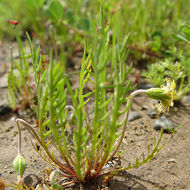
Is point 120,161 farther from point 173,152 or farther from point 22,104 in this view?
point 22,104

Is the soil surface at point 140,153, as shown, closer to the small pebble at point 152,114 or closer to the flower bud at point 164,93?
the small pebble at point 152,114

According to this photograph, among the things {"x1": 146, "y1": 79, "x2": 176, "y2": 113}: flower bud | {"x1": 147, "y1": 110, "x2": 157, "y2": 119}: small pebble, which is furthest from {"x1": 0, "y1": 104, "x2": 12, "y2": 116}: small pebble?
{"x1": 146, "y1": 79, "x2": 176, "y2": 113}: flower bud

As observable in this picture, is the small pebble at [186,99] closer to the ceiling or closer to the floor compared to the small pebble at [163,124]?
closer to the ceiling

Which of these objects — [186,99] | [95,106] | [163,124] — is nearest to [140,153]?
[163,124]

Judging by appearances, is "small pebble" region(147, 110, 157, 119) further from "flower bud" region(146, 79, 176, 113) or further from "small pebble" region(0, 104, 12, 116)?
"small pebble" region(0, 104, 12, 116)

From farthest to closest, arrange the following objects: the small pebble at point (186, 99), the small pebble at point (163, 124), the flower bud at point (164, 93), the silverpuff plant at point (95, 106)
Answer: the small pebble at point (186, 99) < the small pebble at point (163, 124) < the flower bud at point (164, 93) < the silverpuff plant at point (95, 106)

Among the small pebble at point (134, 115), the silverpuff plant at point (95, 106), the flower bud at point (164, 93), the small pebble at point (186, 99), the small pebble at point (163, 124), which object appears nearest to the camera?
the silverpuff plant at point (95, 106)

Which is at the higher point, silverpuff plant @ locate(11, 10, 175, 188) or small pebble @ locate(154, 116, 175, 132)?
silverpuff plant @ locate(11, 10, 175, 188)

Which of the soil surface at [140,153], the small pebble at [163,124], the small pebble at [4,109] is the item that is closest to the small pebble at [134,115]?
the soil surface at [140,153]
